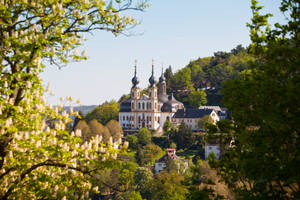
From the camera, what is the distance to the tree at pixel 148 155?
7094cm

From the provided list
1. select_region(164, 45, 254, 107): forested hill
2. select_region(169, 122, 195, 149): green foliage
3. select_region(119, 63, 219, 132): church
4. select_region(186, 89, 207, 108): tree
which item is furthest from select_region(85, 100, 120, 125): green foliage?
select_region(169, 122, 195, 149): green foliage

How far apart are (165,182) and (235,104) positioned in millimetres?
43623

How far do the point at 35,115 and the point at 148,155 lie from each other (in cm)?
6391

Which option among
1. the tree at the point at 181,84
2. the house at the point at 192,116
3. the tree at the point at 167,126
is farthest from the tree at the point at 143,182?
the tree at the point at 181,84

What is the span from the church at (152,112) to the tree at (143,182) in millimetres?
36910

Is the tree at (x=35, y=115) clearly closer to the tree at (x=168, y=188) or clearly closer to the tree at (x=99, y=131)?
the tree at (x=168, y=188)

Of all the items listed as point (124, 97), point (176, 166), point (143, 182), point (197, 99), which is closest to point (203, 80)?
point (124, 97)

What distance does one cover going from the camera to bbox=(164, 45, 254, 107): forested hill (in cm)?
11462

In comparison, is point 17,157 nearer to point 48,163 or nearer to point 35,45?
point 48,163

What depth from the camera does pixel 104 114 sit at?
10812cm

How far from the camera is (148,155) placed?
72.0 m

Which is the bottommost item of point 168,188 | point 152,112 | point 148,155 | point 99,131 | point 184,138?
point 168,188

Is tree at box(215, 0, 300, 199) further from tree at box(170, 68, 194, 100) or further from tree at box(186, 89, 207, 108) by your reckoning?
tree at box(170, 68, 194, 100)

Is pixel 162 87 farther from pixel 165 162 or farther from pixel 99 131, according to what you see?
pixel 165 162
